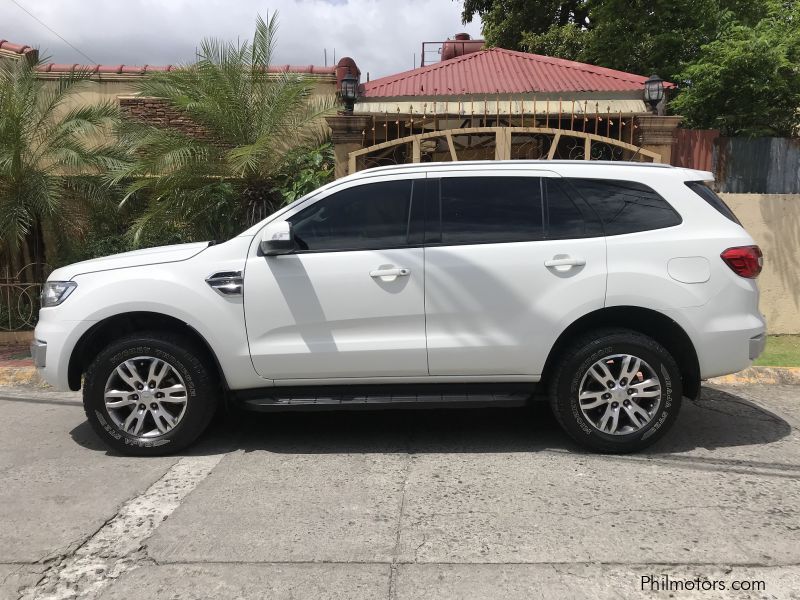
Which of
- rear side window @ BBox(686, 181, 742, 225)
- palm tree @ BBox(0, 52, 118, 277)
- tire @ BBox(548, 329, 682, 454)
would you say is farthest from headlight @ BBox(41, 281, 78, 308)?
rear side window @ BBox(686, 181, 742, 225)

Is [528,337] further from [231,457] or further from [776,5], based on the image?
[776,5]

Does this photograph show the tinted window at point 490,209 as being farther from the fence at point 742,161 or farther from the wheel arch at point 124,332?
the fence at point 742,161

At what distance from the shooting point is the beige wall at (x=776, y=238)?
8117 mm

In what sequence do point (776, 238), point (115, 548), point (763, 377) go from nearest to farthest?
point (115, 548), point (763, 377), point (776, 238)

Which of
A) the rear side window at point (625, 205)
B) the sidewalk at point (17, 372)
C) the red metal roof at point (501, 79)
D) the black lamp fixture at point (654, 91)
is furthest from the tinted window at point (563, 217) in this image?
the red metal roof at point (501, 79)

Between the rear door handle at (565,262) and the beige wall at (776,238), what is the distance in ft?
15.9

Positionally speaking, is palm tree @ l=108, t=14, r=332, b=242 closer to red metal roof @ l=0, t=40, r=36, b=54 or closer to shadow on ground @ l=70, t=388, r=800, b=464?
red metal roof @ l=0, t=40, r=36, b=54

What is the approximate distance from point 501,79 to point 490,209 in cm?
795

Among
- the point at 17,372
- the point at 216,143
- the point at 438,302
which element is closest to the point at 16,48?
the point at 216,143

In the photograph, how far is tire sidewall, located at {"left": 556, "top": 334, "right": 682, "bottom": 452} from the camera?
428 centimetres

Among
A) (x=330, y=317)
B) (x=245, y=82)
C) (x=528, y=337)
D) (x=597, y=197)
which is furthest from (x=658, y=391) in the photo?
(x=245, y=82)

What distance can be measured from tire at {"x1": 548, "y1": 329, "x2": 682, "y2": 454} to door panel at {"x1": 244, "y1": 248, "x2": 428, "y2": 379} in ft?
3.25

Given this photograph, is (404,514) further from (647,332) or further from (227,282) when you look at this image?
(647,332)

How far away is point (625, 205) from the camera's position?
14.7ft
